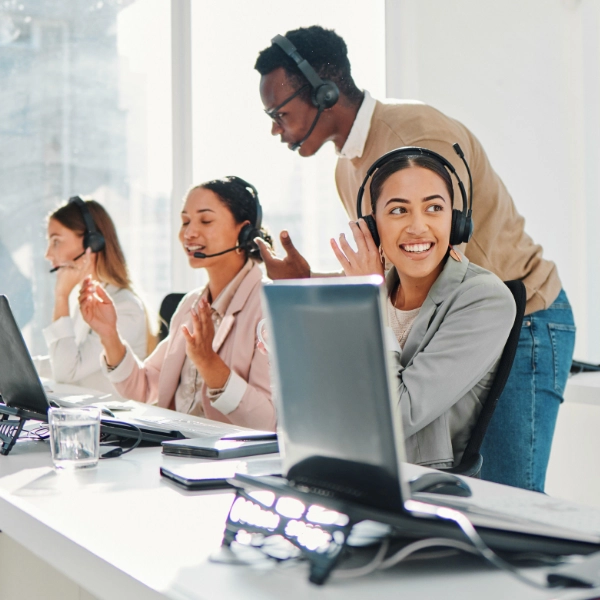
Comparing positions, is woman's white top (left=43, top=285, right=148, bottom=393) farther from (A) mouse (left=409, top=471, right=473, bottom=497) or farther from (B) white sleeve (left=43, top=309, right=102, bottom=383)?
(A) mouse (left=409, top=471, right=473, bottom=497)

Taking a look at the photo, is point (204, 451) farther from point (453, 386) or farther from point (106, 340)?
point (106, 340)

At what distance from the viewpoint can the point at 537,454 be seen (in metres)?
1.82

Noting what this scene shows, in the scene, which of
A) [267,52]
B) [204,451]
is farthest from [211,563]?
[267,52]

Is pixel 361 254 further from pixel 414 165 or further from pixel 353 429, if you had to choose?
pixel 353 429

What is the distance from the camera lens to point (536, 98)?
117 inches

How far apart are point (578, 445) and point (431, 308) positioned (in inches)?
49.1

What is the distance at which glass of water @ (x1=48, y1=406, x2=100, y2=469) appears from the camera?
4.03 feet

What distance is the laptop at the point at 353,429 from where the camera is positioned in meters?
0.70

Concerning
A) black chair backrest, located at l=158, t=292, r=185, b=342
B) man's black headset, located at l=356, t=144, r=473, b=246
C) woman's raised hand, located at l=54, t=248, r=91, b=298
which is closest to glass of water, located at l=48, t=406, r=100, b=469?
man's black headset, located at l=356, t=144, r=473, b=246

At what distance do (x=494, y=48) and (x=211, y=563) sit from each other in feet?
8.85

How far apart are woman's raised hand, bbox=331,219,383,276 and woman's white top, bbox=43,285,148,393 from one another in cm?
151

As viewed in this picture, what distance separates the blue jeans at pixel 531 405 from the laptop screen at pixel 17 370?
98 cm

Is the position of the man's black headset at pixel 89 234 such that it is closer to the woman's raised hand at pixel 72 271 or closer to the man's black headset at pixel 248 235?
the woman's raised hand at pixel 72 271

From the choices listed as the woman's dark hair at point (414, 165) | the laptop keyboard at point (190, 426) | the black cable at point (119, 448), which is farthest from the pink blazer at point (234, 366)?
the woman's dark hair at point (414, 165)
